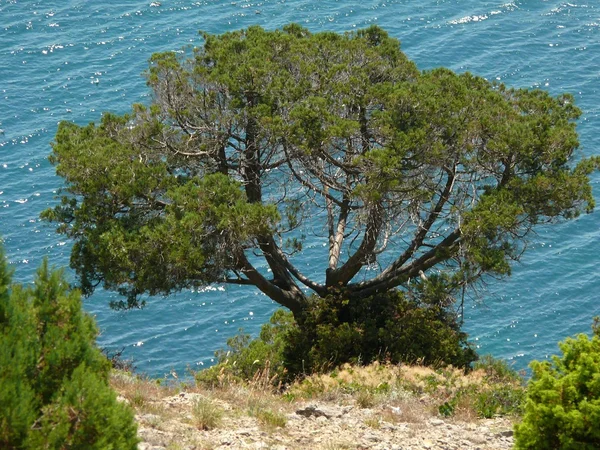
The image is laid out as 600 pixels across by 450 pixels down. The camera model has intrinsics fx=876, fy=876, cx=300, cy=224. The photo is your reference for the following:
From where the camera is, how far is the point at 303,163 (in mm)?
24141

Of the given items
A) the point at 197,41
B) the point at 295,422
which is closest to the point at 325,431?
the point at 295,422

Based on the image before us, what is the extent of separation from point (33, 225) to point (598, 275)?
27020mm

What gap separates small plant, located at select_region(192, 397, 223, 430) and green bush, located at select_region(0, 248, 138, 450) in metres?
4.46

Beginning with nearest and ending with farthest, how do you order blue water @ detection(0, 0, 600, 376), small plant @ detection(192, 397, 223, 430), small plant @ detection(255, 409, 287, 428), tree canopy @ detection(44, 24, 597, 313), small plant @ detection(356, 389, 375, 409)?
small plant @ detection(192, 397, 223, 430) → small plant @ detection(255, 409, 287, 428) → small plant @ detection(356, 389, 375, 409) → tree canopy @ detection(44, 24, 597, 313) → blue water @ detection(0, 0, 600, 376)

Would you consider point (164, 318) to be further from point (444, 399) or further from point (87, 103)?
point (444, 399)

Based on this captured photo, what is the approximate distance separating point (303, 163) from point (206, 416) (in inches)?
410

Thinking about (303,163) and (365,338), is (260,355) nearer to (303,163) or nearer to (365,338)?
(365,338)

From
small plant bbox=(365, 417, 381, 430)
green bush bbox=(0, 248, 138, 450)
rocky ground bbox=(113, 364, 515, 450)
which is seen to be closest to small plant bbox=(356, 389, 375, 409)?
rocky ground bbox=(113, 364, 515, 450)

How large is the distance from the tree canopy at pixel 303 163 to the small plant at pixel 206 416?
680 cm

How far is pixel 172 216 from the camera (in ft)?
72.7

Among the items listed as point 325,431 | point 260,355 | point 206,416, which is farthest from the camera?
point 260,355

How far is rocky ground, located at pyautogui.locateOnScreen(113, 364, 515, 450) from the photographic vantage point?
14602mm

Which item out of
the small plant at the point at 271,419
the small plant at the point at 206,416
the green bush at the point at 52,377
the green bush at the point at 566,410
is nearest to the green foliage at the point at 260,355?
the small plant at the point at 271,419

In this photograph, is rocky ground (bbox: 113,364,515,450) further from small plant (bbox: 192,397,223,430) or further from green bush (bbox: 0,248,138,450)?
green bush (bbox: 0,248,138,450)
